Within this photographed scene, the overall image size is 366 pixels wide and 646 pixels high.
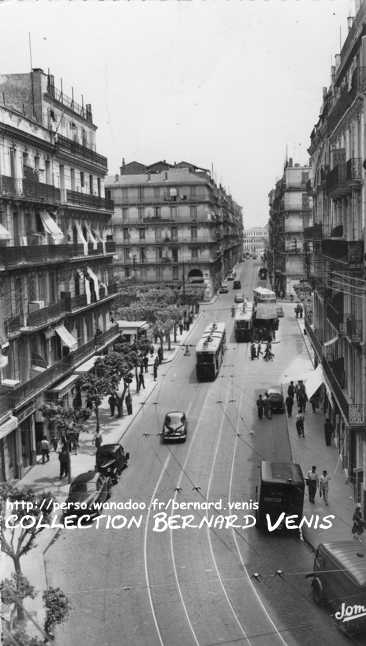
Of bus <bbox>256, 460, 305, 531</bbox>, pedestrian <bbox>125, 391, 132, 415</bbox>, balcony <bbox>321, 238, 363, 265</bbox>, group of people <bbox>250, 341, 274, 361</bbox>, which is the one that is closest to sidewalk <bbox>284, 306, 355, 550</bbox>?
bus <bbox>256, 460, 305, 531</bbox>

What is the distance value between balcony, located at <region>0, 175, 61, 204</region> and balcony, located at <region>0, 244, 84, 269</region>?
2.30m

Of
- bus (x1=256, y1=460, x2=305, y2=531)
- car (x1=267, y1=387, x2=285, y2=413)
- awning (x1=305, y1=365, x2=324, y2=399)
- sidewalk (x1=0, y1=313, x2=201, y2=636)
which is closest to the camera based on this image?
sidewalk (x1=0, y1=313, x2=201, y2=636)

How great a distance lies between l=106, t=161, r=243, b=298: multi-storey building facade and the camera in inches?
3890

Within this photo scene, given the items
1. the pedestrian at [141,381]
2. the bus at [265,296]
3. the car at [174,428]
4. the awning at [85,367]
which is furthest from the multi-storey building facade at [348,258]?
the bus at [265,296]

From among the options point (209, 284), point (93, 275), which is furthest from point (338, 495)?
point (209, 284)

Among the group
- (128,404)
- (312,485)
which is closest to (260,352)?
(128,404)

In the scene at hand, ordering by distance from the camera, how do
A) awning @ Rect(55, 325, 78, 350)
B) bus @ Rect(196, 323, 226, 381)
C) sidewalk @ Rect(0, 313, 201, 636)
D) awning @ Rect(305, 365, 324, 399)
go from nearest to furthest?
1. sidewalk @ Rect(0, 313, 201, 636)
2. awning @ Rect(305, 365, 324, 399)
3. awning @ Rect(55, 325, 78, 350)
4. bus @ Rect(196, 323, 226, 381)

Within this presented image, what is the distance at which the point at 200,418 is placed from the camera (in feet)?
141

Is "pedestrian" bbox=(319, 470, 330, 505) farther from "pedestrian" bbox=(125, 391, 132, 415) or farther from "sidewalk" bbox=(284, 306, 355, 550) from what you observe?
"pedestrian" bbox=(125, 391, 132, 415)

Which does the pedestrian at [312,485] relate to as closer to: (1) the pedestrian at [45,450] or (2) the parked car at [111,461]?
(2) the parked car at [111,461]

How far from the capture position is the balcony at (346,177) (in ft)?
89.4

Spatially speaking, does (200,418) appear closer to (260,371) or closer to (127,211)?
(260,371)

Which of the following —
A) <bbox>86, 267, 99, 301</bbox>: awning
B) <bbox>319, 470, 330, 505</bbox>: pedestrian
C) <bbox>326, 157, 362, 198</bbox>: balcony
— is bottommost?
<bbox>319, 470, 330, 505</bbox>: pedestrian

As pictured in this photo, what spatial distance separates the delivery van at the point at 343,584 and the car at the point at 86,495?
9361mm
